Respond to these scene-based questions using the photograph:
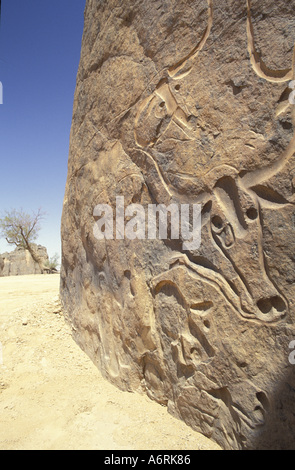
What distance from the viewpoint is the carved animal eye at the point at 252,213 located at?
1.97m

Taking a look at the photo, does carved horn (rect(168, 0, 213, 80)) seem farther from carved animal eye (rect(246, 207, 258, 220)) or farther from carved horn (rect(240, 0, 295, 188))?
carved animal eye (rect(246, 207, 258, 220))

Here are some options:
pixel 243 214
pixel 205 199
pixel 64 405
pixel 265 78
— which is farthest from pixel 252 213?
pixel 64 405

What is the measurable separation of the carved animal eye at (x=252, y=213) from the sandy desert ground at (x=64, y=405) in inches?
57.5

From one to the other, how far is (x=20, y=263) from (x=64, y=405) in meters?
19.9

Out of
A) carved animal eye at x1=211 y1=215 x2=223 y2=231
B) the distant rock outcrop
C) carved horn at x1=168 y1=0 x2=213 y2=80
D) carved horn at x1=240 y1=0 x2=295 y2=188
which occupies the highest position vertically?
carved horn at x1=168 y1=0 x2=213 y2=80

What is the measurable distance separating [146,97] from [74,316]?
8.24 feet

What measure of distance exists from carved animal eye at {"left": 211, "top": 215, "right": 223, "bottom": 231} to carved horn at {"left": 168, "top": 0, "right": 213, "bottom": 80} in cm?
109

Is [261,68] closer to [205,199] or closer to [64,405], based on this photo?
[205,199]

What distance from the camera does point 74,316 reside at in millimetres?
3779

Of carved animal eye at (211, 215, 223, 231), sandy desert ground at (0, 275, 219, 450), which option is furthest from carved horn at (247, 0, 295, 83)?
sandy desert ground at (0, 275, 219, 450)

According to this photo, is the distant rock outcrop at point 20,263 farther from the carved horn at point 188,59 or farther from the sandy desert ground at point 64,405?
the carved horn at point 188,59

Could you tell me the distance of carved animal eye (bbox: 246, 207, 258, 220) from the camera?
1.97 metres

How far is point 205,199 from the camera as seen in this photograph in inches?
87.7
